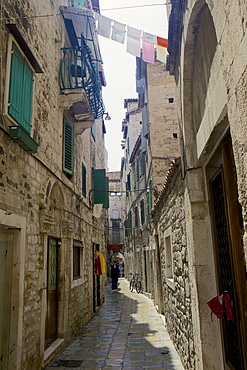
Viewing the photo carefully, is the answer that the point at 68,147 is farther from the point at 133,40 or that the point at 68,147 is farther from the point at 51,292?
the point at 51,292

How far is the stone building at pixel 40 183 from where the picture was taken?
4.36 meters

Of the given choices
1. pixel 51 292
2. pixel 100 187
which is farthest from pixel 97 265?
pixel 51 292

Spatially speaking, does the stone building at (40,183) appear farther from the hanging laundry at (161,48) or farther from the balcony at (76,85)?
the hanging laundry at (161,48)

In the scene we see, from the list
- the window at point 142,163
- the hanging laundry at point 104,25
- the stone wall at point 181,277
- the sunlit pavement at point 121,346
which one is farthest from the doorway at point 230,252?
the window at point 142,163

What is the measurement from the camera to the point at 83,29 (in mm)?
8625

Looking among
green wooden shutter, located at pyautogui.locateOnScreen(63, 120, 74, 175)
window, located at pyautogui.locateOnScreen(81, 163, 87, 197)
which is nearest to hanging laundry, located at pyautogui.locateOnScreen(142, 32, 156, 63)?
green wooden shutter, located at pyautogui.locateOnScreen(63, 120, 74, 175)

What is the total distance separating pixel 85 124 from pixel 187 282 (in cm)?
Result: 597

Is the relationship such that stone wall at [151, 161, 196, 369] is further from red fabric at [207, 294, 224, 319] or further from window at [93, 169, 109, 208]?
window at [93, 169, 109, 208]

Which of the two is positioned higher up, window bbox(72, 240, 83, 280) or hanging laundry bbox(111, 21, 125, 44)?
hanging laundry bbox(111, 21, 125, 44)

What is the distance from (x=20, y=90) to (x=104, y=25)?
10.3ft

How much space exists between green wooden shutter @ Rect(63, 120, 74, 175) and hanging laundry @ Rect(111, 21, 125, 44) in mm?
2457

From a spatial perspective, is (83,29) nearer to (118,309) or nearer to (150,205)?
(150,205)

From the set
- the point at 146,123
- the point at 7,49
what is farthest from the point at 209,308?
the point at 146,123

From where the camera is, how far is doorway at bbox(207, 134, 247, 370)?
9.96ft
